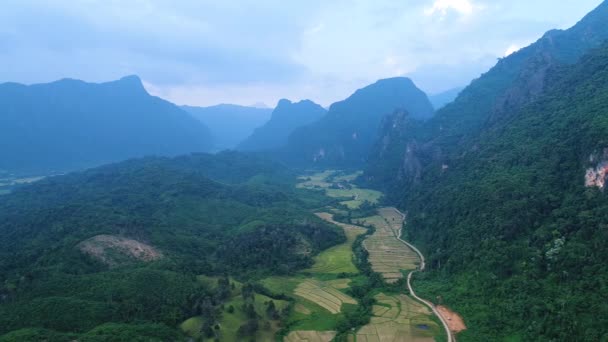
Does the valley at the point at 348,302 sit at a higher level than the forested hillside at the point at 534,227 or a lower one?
lower

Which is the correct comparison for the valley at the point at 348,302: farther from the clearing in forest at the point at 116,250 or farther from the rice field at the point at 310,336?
the clearing in forest at the point at 116,250

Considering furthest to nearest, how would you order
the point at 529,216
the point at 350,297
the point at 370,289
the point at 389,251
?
the point at 389,251, the point at 370,289, the point at 350,297, the point at 529,216

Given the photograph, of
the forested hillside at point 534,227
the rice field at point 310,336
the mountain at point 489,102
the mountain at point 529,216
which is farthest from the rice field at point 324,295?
the mountain at point 489,102

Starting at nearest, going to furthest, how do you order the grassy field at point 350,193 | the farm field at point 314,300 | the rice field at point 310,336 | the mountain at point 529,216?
the mountain at point 529,216 < the rice field at point 310,336 < the farm field at point 314,300 < the grassy field at point 350,193

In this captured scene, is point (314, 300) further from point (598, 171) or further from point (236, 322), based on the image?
point (598, 171)

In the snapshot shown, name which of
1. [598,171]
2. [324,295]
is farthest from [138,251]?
[598,171]
